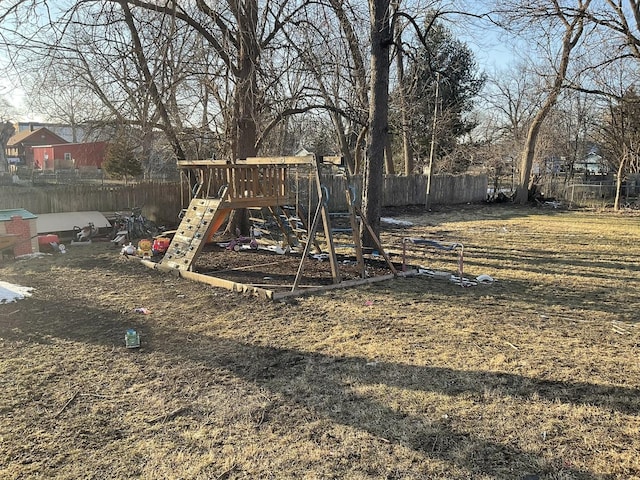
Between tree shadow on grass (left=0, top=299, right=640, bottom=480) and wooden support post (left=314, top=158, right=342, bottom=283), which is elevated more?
wooden support post (left=314, top=158, right=342, bottom=283)

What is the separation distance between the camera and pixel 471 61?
3033 cm

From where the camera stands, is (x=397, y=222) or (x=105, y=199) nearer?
(x=105, y=199)

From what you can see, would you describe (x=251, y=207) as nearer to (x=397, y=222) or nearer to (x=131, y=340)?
(x=131, y=340)

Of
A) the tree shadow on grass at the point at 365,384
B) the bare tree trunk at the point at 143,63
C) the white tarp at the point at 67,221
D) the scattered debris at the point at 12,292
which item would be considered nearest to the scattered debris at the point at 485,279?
the tree shadow on grass at the point at 365,384

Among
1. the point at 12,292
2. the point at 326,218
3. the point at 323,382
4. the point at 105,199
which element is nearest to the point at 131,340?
the point at 323,382

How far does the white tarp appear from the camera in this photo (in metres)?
11.7

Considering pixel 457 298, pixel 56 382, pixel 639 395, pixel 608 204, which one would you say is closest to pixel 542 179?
pixel 608 204

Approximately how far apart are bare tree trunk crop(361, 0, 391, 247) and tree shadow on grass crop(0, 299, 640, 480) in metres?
4.81

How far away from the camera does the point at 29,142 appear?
2207 inches

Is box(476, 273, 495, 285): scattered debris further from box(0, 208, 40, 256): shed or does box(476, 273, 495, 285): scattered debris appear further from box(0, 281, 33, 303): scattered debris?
box(0, 208, 40, 256): shed

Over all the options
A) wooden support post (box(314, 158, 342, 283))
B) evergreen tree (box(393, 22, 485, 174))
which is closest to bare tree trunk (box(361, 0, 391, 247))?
wooden support post (box(314, 158, 342, 283))

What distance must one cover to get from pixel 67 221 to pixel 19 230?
2823mm

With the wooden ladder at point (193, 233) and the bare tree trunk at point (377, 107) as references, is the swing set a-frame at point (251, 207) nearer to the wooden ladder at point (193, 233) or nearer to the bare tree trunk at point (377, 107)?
the wooden ladder at point (193, 233)

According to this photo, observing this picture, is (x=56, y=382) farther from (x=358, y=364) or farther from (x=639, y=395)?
(x=639, y=395)
